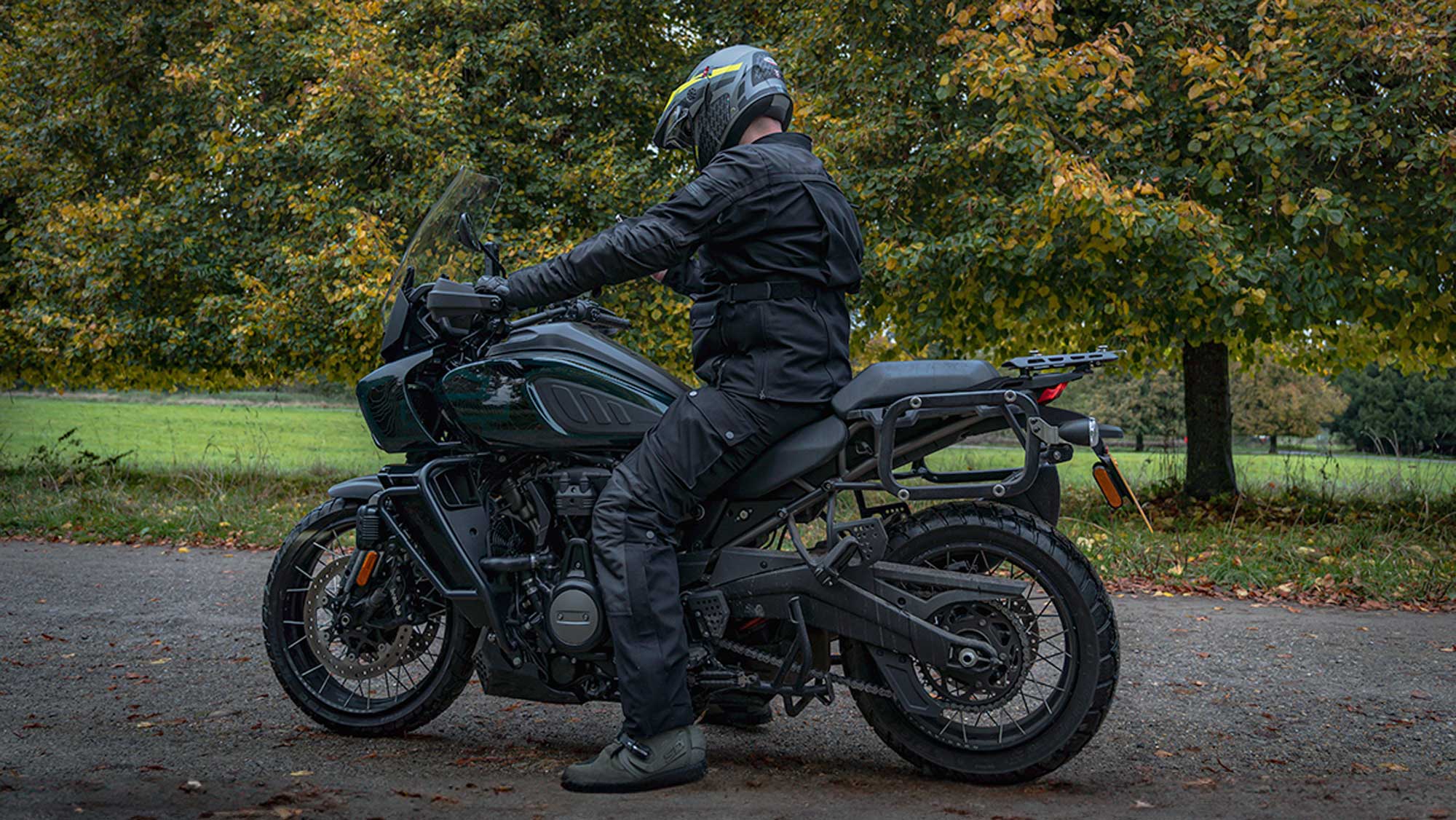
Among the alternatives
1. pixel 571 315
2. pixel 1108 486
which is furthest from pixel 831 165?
pixel 1108 486

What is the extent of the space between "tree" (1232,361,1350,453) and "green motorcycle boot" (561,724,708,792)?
18.0 meters

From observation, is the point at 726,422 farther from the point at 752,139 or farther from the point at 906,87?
the point at 906,87

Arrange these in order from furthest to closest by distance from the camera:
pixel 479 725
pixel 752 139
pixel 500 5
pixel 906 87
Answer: pixel 500 5 < pixel 906 87 < pixel 479 725 < pixel 752 139

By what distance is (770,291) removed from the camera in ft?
Answer: 11.9

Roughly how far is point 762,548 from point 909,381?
2.25 ft

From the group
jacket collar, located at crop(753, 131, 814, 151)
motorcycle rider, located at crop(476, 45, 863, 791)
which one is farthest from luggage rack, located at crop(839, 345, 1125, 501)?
jacket collar, located at crop(753, 131, 814, 151)

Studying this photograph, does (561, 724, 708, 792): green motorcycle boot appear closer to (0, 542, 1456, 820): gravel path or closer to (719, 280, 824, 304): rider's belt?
(0, 542, 1456, 820): gravel path

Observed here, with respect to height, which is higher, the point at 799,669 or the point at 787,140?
the point at 787,140

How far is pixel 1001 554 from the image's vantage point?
360 centimetres

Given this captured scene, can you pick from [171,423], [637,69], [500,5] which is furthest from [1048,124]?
[171,423]

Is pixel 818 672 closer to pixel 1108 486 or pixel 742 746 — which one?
pixel 742 746

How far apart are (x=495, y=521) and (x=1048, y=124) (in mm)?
7905

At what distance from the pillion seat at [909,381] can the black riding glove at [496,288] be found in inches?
41.5

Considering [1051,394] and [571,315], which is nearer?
[1051,394]
